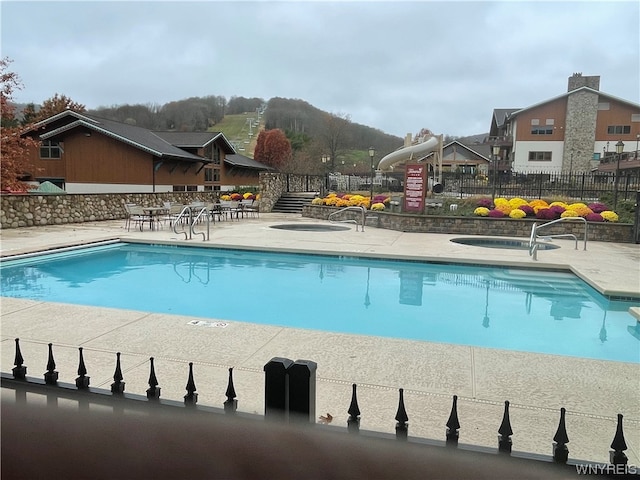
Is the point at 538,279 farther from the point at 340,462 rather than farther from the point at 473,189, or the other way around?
the point at 473,189

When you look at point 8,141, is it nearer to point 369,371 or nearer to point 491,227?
point 491,227

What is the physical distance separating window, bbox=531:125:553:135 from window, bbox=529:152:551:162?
5.71ft

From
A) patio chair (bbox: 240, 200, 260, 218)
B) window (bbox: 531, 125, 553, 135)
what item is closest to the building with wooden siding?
patio chair (bbox: 240, 200, 260, 218)

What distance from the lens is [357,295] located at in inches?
310

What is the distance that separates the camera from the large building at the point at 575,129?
40625 millimetres

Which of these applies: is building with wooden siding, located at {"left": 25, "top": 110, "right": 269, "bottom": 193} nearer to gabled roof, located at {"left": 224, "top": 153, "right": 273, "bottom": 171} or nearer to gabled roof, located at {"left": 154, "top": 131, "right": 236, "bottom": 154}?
gabled roof, located at {"left": 154, "top": 131, "right": 236, "bottom": 154}

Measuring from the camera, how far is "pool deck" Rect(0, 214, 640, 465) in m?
3.01

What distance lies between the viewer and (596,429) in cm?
296

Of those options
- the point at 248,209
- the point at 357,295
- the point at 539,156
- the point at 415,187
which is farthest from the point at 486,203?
the point at 539,156

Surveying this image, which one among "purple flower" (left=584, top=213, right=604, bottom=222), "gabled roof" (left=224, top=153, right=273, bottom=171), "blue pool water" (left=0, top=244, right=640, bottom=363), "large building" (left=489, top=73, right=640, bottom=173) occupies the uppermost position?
"large building" (left=489, top=73, right=640, bottom=173)

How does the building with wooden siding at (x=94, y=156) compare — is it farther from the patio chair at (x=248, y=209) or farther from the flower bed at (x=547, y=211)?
the flower bed at (x=547, y=211)

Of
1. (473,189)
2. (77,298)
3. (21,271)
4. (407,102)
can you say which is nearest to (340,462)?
(77,298)

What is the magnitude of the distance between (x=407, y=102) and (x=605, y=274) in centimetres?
4027

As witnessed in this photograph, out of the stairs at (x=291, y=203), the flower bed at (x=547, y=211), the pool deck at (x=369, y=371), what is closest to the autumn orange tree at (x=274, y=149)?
the stairs at (x=291, y=203)
